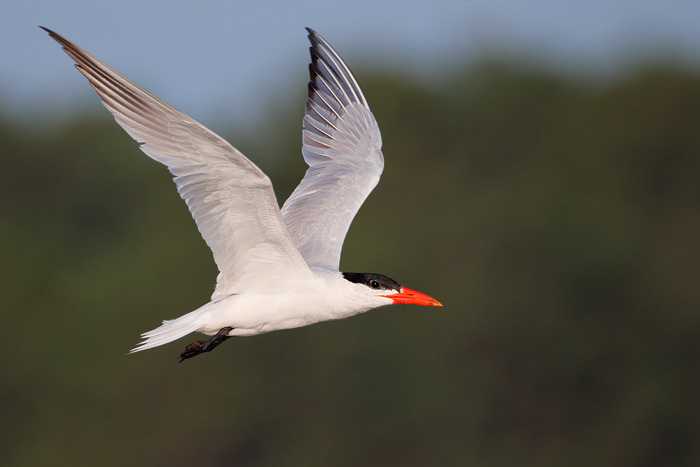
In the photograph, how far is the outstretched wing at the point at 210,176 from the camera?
7668 millimetres

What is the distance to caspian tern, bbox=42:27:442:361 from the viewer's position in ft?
25.5

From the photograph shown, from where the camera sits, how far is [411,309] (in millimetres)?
33312

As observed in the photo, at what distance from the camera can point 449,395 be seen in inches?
Result: 1284

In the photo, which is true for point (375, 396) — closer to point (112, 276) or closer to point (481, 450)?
point (481, 450)

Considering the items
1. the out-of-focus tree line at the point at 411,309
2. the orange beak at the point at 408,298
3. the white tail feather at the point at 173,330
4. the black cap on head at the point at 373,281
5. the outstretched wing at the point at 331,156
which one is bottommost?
the out-of-focus tree line at the point at 411,309

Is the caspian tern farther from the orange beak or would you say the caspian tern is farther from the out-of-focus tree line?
the out-of-focus tree line

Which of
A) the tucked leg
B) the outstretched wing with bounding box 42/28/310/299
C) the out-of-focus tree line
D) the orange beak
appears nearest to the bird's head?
the orange beak

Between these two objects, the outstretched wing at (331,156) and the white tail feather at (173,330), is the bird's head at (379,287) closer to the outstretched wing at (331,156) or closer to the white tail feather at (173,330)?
the outstretched wing at (331,156)

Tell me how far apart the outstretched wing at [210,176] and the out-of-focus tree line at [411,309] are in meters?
20.4

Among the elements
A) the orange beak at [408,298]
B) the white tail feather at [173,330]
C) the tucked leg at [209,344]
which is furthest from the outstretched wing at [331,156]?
the white tail feather at [173,330]

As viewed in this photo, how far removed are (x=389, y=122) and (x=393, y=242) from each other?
8.67m

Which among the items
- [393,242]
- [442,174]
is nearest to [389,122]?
[442,174]

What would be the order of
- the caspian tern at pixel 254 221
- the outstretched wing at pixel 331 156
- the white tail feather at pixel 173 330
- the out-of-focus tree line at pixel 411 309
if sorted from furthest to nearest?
the out-of-focus tree line at pixel 411 309 < the outstretched wing at pixel 331 156 < the white tail feather at pixel 173 330 < the caspian tern at pixel 254 221

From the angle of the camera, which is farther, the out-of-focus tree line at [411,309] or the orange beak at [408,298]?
the out-of-focus tree line at [411,309]
